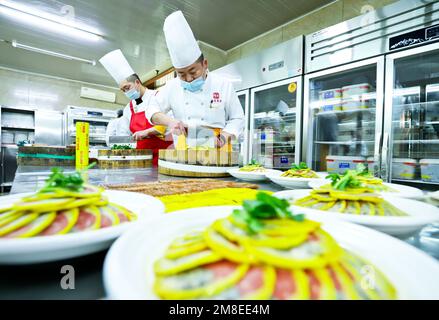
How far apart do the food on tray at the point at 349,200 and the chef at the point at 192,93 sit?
1.52 meters

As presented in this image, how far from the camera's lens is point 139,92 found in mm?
3877

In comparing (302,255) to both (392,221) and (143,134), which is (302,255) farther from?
(143,134)

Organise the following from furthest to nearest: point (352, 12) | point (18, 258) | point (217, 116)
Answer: point (352, 12) < point (217, 116) < point (18, 258)

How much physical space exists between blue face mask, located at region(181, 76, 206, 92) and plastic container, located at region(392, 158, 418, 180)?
2.53 m

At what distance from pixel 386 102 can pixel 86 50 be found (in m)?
6.21

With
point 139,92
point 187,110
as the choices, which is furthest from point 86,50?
point 187,110

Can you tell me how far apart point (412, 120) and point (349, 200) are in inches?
117

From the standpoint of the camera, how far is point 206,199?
93 centimetres

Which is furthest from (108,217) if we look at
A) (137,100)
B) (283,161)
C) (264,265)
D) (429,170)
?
(137,100)

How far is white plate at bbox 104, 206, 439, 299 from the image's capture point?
30 cm

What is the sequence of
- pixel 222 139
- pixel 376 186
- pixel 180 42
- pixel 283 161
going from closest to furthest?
pixel 376 186
pixel 222 139
pixel 180 42
pixel 283 161

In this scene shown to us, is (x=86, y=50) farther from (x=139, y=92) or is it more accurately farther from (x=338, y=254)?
(x=338, y=254)

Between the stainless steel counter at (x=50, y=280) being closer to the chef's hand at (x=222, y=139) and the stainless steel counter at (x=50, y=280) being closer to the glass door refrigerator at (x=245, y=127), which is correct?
the chef's hand at (x=222, y=139)

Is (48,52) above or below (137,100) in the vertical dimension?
above
